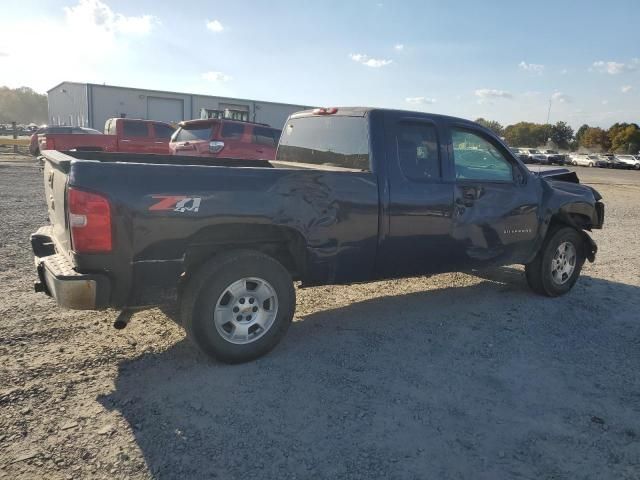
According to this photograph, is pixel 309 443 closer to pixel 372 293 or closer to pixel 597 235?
pixel 372 293

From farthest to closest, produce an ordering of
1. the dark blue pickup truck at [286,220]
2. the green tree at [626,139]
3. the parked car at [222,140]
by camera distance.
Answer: the green tree at [626,139], the parked car at [222,140], the dark blue pickup truck at [286,220]

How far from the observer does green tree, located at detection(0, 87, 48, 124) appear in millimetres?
133375

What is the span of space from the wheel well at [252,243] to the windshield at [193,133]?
901 cm

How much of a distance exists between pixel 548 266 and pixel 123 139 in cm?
1471

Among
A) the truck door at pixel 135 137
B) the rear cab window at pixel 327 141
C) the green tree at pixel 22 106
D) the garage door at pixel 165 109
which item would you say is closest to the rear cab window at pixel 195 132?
the truck door at pixel 135 137

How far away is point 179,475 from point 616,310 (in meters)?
4.87

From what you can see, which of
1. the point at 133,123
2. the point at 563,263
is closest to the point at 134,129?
the point at 133,123

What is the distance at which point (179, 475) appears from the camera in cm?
259

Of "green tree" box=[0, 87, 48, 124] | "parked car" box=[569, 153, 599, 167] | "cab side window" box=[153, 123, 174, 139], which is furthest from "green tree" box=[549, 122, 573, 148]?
"green tree" box=[0, 87, 48, 124]

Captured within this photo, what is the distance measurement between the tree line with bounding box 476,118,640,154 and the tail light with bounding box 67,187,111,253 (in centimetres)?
8566

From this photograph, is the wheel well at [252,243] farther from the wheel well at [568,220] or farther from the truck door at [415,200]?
the wheel well at [568,220]

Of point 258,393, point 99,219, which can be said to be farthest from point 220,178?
point 258,393

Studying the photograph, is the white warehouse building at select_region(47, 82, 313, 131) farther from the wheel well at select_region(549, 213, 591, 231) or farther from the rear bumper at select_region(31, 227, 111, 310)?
the rear bumper at select_region(31, 227, 111, 310)

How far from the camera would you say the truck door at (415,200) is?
14.5 ft
